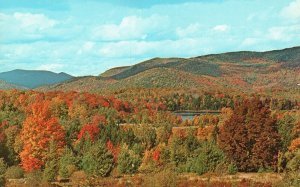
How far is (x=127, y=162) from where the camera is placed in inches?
Result: 3260

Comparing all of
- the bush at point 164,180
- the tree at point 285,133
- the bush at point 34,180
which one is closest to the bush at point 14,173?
the bush at point 34,180

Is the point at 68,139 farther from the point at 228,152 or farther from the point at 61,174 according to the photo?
the point at 228,152

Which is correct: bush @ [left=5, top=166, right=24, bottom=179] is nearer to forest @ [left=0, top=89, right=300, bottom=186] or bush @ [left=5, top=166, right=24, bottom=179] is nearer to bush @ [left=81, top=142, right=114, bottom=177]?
forest @ [left=0, top=89, right=300, bottom=186]

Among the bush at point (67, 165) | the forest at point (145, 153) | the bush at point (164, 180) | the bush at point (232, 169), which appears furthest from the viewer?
the bush at point (232, 169)

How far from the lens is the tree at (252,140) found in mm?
84562

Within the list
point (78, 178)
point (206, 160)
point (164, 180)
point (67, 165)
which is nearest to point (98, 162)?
point (67, 165)

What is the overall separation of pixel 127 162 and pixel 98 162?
233 inches

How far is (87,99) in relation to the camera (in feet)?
615

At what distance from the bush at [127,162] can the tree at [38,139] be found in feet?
39.9

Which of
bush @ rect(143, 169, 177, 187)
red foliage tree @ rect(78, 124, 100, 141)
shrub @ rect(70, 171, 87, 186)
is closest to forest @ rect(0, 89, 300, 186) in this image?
shrub @ rect(70, 171, 87, 186)

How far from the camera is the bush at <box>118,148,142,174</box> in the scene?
8181cm

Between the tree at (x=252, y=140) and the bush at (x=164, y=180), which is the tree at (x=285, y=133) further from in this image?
the bush at (x=164, y=180)

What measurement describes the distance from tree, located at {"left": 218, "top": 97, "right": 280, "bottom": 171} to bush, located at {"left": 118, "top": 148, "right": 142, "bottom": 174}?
46.8 feet

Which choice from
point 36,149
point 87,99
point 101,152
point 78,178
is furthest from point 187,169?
point 87,99
